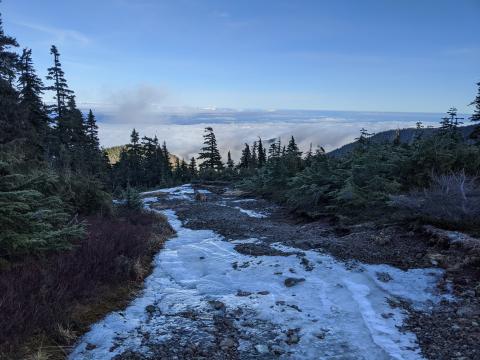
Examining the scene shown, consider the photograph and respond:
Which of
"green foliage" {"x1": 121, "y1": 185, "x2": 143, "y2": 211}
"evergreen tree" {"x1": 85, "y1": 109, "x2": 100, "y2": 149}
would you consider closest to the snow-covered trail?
"green foliage" {"x1": 121, "y1": 185, "x2": 143, "y2": 211}

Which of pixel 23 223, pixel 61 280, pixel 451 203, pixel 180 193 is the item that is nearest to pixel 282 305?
pixel 61 280

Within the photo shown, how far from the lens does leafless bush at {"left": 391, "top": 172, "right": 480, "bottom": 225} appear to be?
8.80 metres

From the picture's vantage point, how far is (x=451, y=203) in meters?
9.08

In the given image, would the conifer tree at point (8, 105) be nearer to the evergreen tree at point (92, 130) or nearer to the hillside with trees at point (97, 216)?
the hillside with trees at point (97, 216)

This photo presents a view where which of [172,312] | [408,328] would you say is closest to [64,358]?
[172,312]

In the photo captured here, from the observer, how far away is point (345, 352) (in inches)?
179

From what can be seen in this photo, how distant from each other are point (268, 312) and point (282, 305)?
373 millimetres

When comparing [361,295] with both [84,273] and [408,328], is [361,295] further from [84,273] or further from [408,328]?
[84,273]

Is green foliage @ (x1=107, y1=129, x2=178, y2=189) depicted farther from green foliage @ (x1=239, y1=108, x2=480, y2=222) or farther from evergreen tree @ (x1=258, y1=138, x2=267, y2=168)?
green foliage @ (x1=239, y1=108, x2=480, y2=222)

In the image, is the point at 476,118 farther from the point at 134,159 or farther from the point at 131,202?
the point at 134,159

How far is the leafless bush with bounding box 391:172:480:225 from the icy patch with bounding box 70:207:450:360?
2869 mm

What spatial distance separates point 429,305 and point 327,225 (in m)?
6.63

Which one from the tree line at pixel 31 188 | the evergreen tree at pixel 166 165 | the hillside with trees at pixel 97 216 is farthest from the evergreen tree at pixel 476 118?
the evergreen tree at pixel 166 165

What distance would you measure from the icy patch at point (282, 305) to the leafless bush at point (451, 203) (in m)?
2.87
